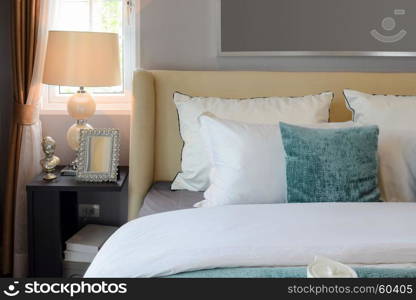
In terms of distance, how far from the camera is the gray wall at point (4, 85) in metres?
3.26

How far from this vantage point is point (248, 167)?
244 centimetres

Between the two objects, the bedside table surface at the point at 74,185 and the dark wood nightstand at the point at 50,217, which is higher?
the bedside table surface at the point at 74,185

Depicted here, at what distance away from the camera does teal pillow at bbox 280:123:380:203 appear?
7.68 ft

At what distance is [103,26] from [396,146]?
1763 millimetres

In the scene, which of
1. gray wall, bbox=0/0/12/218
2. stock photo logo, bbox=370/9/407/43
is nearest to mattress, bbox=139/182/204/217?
gray wall, bbox=0/0/12/218

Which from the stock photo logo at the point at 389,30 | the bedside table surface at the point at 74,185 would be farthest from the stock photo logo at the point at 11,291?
the stock photo logo at the point at 389,30

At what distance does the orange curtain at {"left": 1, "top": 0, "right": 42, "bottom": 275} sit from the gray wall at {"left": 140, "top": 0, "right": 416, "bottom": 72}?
22.8 inches

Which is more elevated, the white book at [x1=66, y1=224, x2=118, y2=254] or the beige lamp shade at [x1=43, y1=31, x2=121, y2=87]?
the beige lamp shade at [x1=43, y1=31, x2=121, y2=87]

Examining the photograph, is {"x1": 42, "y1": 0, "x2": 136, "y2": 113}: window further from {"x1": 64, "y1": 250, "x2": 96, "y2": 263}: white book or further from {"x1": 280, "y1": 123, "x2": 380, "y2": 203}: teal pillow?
{"x1": 280, "y1": 123, "x2": 380, "y2": 203}: teal pillow

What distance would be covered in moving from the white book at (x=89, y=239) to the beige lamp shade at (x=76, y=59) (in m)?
0.81

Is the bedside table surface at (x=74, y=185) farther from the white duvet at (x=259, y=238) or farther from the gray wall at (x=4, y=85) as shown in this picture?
the white duvet at (x=259, y=238)

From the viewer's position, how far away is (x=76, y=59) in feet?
9.53

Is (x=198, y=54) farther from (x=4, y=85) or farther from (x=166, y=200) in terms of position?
(x=4, y=85)

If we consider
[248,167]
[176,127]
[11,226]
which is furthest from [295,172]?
[11,226]
